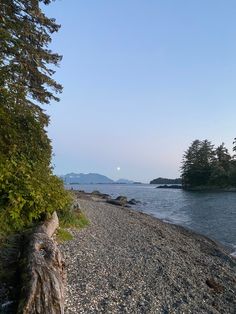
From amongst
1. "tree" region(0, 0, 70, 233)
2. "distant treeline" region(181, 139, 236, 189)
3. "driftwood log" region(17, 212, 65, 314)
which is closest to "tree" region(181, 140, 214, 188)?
"distant treeline" region(181, 139, 236, 189)

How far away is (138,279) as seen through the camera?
9727mm

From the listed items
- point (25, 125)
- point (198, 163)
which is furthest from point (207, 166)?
point (25, 125)

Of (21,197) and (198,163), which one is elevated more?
(198,163)

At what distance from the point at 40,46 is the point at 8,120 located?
10.1m

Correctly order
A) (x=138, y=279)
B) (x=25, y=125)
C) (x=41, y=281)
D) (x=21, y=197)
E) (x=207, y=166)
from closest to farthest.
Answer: (x=41, y=281), (x=138, y=279), (x=21, y=197), (x=25, y=125), (x=207, y=166)

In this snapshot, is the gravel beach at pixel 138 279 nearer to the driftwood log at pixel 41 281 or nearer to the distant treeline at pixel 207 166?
the driftwood log at pixel 41 281

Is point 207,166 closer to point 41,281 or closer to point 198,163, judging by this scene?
point 198,163

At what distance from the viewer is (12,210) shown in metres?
10.8

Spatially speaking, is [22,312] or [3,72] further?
[3,72]

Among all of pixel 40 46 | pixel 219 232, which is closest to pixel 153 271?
pixel 40 46

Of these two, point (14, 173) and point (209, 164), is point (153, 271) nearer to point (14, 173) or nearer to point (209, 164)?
point (14, 173)

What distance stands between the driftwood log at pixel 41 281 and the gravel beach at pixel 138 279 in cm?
79

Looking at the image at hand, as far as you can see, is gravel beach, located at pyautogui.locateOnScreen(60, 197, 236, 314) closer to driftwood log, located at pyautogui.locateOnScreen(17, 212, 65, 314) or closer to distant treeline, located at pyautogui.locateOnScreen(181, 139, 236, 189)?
driftwood log, located at pyautogui.locateOnScreen(17, 212, 65, 314)

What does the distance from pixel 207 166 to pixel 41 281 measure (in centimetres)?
11992
